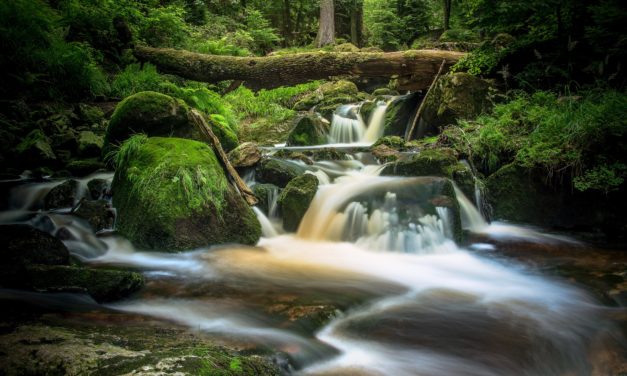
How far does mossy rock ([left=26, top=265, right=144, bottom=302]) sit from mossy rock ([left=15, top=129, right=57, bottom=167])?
425 cm

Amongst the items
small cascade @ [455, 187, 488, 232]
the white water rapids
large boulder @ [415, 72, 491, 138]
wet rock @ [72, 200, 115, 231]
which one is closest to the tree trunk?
large boulder @ [415, 72, 491, 138]

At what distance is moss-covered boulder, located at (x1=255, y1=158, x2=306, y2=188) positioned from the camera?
768cm

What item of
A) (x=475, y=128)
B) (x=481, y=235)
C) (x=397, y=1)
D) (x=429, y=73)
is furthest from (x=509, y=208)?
(x=397, y=1)

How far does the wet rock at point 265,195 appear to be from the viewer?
23.5ft

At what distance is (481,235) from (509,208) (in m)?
1.06

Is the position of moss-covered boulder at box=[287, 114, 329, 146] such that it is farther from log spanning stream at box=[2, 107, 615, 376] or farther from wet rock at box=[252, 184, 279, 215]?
log spanning stream at box=[2, 107, 615, 376]

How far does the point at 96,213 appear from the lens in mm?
5855

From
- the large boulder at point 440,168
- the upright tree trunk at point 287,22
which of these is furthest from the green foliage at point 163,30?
the upright tree trunk at point 287,22

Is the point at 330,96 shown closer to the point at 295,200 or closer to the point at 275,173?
the point at 275,173

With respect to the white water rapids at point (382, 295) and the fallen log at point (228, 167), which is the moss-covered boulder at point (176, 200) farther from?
the fallen log at point (228, 167)

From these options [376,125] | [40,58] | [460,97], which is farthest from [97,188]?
[376,125]

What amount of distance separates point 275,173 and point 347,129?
496 centimetres

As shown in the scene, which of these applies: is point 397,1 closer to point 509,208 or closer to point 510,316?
point 509,208

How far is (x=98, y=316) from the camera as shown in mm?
3240
